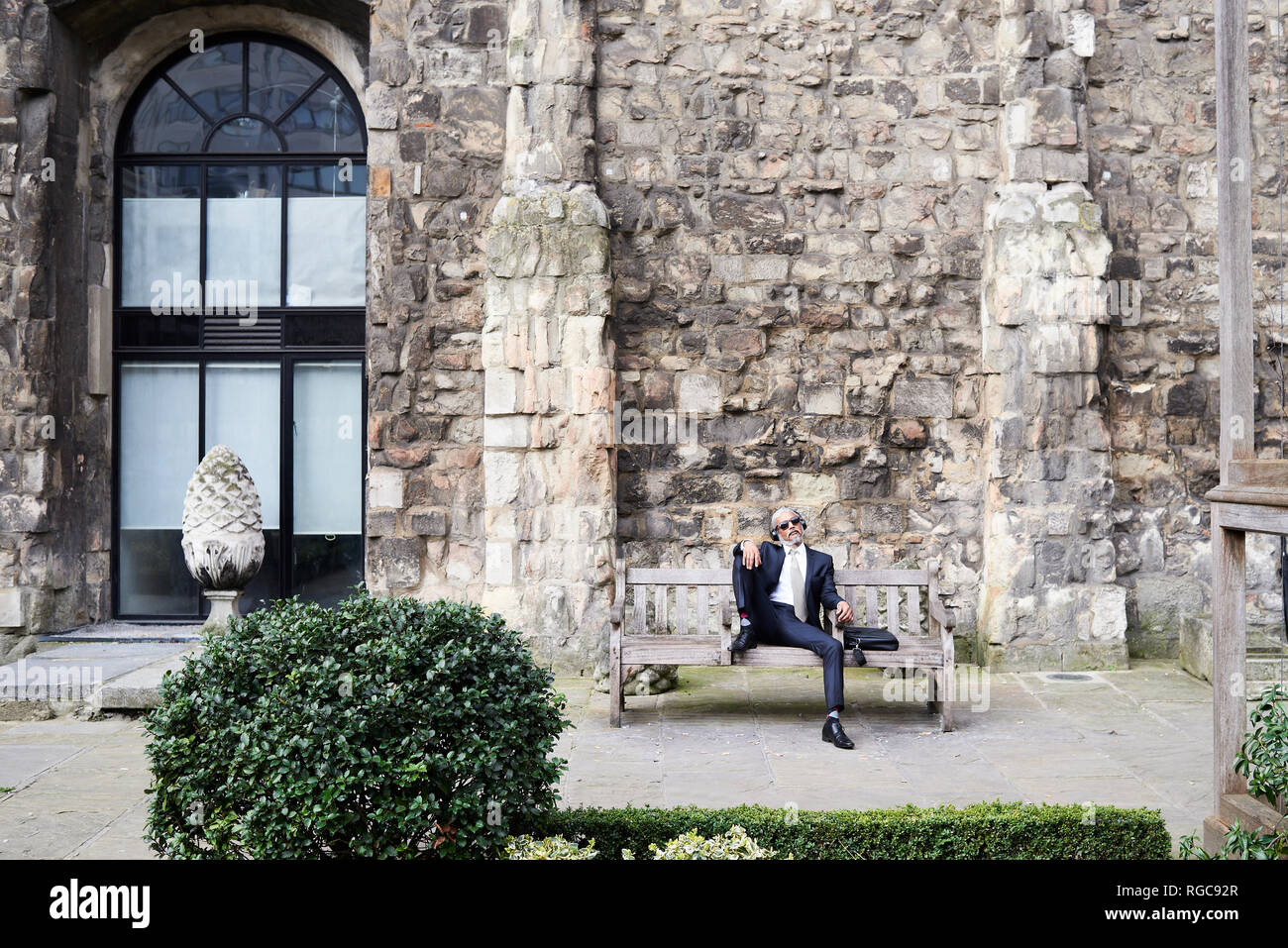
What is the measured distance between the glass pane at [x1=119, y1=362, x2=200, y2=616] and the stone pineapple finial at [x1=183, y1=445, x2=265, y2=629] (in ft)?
6.34

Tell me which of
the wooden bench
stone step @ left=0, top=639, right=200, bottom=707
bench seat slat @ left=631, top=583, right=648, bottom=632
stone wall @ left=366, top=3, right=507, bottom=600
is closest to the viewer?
the wooden bench

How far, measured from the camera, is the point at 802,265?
7.86 metres

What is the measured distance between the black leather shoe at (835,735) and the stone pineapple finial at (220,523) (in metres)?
3.85

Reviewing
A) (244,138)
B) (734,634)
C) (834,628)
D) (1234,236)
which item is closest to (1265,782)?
(1234,236)

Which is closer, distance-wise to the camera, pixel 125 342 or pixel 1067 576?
pixel 1067 576

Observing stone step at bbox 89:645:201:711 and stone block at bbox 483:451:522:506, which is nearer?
stone step at bbox 89:645:201:711

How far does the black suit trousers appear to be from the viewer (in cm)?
597

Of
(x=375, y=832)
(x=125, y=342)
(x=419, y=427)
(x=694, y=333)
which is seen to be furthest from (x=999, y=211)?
(x=125, y=342)

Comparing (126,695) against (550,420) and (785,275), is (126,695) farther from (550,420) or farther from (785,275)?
(785,275)

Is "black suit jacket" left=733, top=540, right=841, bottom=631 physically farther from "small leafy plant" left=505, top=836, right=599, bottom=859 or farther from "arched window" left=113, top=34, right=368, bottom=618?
"arched window" left=113, top=34, right=368, bottom=618

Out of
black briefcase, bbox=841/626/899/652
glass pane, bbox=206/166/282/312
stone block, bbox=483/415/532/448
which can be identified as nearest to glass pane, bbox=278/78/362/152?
glass pane, bbox=206/166/282/312

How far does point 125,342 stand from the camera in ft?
28.6
